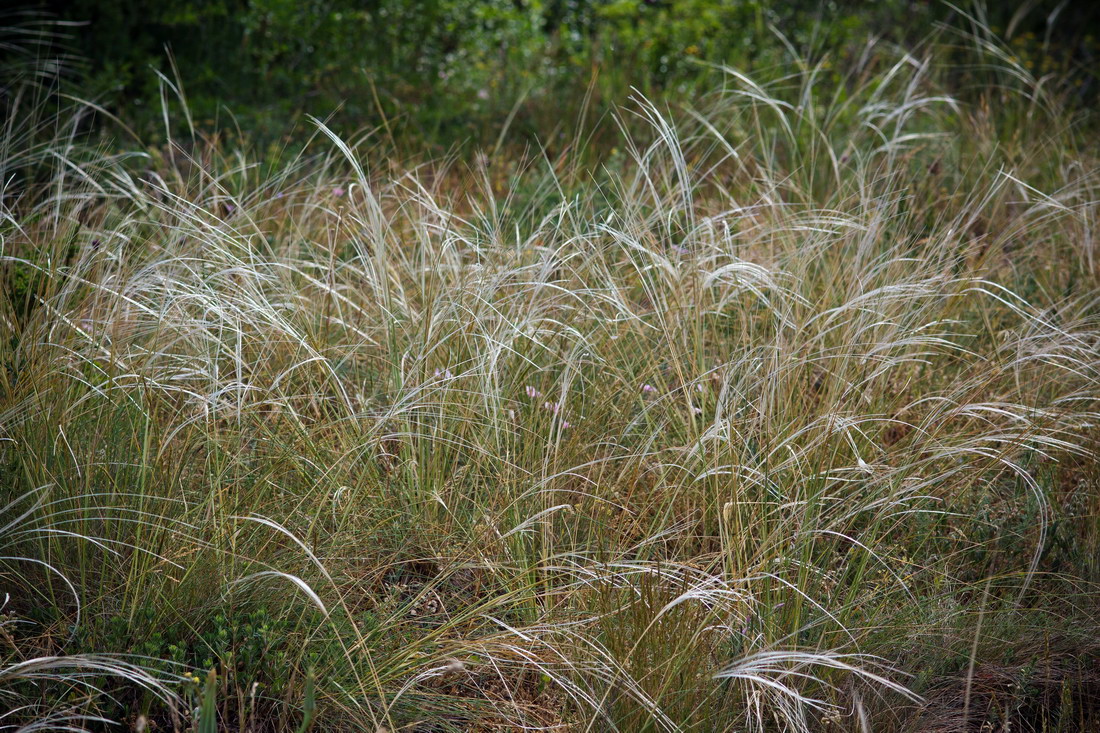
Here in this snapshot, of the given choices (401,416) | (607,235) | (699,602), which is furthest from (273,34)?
(699,602)

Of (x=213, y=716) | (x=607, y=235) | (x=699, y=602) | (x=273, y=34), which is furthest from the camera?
(x=273, y=34)

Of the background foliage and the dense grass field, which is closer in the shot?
the dense grass field

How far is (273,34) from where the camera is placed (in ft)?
17.0

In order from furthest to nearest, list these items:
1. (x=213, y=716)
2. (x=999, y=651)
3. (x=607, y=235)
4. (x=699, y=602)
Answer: (x=607, y=235)
(x=999, y=651)
(x=699, y=602)
(x=213, y=716)

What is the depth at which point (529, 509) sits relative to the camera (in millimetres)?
2057

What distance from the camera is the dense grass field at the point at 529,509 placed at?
166 cm

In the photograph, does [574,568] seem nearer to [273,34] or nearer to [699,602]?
[699,602]

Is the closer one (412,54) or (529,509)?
(529,509)

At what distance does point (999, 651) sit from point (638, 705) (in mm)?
771

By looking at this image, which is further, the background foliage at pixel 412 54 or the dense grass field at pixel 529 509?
the background foliage at pixel 412 54

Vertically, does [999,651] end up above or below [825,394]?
below

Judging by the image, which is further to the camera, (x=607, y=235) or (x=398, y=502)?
→ (x=607, y=235)

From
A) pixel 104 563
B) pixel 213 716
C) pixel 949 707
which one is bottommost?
pixel 949 707

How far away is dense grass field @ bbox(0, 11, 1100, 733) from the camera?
65.5 inches
